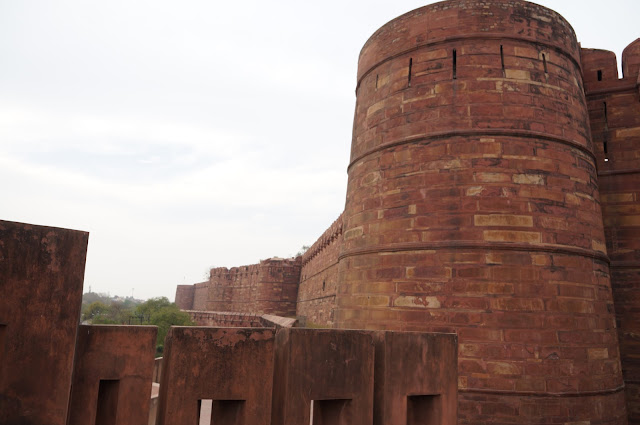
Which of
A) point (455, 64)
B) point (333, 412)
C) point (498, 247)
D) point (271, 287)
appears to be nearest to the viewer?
point (333, 412)

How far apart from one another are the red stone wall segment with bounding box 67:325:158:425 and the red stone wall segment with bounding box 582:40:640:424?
620 cm

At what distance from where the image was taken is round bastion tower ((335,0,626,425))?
14.7 ft

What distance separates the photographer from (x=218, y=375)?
5.44 ft

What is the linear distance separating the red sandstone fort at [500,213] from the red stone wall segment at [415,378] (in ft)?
8.78

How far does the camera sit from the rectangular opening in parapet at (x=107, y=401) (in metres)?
1.61

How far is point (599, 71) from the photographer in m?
6.62

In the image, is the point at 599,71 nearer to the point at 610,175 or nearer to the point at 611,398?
the point at 610,175

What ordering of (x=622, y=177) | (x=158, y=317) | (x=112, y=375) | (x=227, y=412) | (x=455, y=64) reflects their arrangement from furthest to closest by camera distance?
1. (x=158, y=317)
2. (x=622, y=177)
3. (x=455, y=64)
4. (x=227, y=412)
5. (x=112, y=375)

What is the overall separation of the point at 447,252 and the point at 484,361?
1.15 meters

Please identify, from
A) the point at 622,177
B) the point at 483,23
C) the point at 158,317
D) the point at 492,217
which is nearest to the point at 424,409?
the point at 492,217

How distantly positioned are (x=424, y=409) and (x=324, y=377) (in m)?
0.61

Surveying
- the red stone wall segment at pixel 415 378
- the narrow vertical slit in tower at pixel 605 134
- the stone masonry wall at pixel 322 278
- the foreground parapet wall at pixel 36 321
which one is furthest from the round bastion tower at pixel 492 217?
the stone masonry wall at pixel 322 278

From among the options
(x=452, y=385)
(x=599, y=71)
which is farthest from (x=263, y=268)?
(x=452, y=385)

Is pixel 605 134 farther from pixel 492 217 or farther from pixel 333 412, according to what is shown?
pixel 333 412
